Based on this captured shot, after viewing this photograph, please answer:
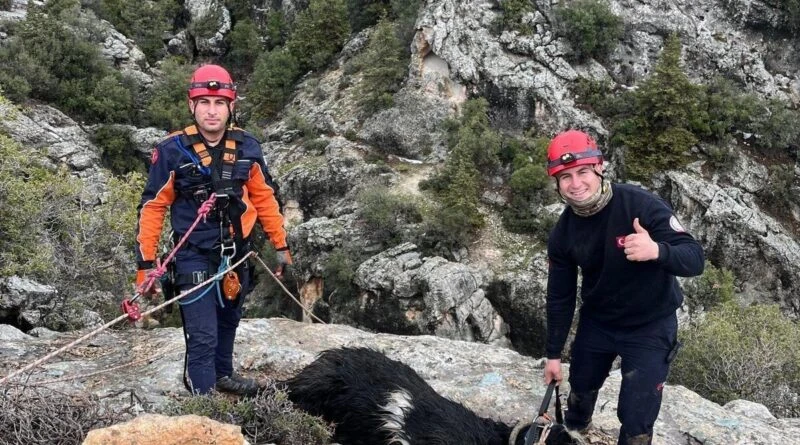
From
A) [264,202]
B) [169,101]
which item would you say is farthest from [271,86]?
[264,202]

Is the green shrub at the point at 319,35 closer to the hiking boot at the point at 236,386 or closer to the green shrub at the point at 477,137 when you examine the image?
the green shrub at the point at 477,137

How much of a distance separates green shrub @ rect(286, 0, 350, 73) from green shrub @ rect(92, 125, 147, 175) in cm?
1047

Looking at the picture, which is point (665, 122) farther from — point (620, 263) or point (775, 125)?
point (620, 263)

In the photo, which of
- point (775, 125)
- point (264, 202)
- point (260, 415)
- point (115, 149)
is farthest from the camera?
point (115, 149)

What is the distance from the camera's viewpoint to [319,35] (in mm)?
32719

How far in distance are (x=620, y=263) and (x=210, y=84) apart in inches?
99.0

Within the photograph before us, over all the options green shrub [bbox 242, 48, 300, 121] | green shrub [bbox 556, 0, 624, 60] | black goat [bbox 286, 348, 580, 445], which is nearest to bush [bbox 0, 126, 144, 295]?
black goat [bbox 286, 348, 580, 445]

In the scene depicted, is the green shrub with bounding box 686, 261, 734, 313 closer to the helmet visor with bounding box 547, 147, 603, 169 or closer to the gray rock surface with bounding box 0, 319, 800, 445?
the gray rock surface with bounding box 0, 319, 800, 445

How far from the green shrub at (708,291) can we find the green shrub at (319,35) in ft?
71.4

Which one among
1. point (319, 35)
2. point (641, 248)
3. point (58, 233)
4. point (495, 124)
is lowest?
point (58, 233)

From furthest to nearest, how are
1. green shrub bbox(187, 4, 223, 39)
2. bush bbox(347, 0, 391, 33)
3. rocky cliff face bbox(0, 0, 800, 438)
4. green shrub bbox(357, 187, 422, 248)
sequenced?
green shrub bbox(187, 4, 223, 39) < bush bbox(347, 0, 391, 33) < green shrub bbox(357, 187, 422, 248) < rocky cliff face bbox(0, 0, 800, 438)

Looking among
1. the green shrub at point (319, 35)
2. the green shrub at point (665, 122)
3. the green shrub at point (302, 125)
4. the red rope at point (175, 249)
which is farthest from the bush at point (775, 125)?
the red rope at point (175, 249)

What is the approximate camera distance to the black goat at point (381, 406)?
3.18 m

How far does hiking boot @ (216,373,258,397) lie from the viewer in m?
4.16
